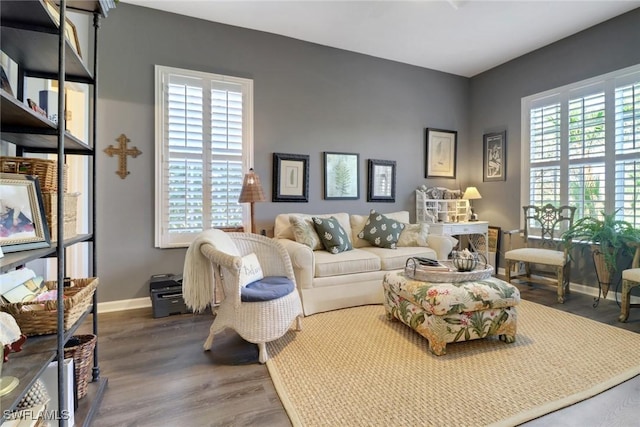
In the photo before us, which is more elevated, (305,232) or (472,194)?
(472,194)

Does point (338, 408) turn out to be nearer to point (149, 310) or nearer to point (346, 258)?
point (346, 258)

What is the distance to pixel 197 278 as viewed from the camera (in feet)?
7.27

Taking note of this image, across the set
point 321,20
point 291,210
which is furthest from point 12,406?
point 321,20

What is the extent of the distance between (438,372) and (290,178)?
104 inches

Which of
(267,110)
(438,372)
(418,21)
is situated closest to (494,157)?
(418,21)

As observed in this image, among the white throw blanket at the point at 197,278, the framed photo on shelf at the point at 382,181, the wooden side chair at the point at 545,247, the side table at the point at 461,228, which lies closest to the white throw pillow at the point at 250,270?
the white throw blanket at the point at 197,278

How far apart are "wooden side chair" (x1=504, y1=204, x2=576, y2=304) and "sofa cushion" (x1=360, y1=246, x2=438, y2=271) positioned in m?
1.10

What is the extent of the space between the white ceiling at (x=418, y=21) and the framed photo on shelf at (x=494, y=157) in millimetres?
1137

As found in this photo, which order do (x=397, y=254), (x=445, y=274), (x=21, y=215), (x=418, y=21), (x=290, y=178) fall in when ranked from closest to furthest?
1. (x=21, y=215)
2. (x=445, y=274)
3. (x=397, y=254)
4. (x=418, y=21)
5. (x=290, y=178)

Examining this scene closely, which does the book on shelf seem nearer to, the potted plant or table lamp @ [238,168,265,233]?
table lamp @ [238,168,265,233]

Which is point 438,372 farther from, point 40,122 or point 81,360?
point 40,122

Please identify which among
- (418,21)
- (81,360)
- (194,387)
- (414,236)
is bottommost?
(194,387)

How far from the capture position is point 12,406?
889mm

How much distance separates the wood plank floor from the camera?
1562 mm
